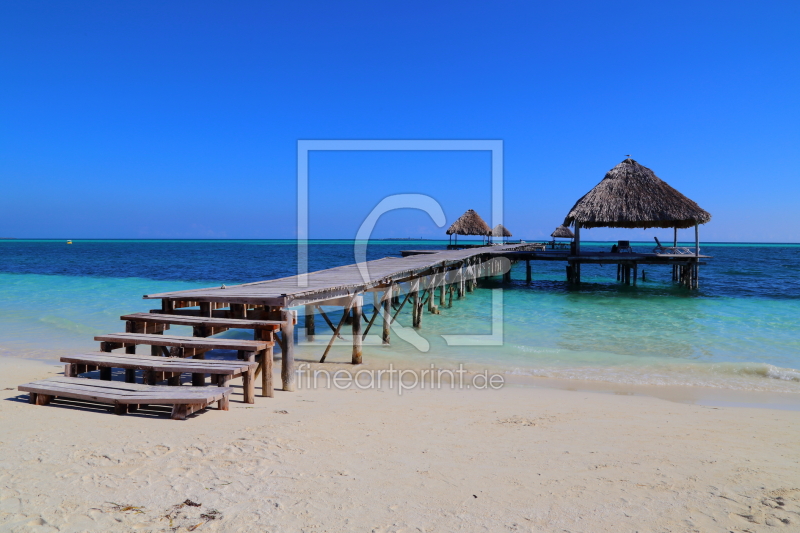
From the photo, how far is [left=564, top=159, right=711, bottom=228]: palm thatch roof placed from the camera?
19.1 meters

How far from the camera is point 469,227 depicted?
105 feet

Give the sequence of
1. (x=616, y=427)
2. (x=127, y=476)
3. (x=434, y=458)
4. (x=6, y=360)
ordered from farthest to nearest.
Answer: (x=6, y=360) < (x=616, y=427) < (x=434, y=458) < (x=127, y=476)

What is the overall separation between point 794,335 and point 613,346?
16.3ft

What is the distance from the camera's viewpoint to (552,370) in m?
7.75

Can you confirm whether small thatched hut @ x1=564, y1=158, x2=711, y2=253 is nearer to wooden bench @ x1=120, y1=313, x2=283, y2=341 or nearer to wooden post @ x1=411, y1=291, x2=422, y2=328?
wooden post @ x1=411, y1=291, x2=422, y2=328

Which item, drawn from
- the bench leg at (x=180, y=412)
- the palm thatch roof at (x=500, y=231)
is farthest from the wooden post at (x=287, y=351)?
the palm thatch roof at (x=500, y=231)

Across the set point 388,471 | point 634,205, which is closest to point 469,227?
point 634,205

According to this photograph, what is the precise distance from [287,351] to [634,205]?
17825 mm

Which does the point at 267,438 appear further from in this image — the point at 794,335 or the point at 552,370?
the point at 794,335

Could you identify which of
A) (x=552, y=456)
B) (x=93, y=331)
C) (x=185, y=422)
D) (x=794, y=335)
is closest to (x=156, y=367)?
(x=185, y=422)

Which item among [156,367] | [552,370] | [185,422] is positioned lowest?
[552,370]

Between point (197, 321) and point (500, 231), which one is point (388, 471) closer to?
point (197, 321)

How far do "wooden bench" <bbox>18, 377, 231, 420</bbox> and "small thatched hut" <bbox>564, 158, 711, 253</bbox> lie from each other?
18100 mm

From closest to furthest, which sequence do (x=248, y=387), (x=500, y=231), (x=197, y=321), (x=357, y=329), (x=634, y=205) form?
(x=248, y=387)
(x=197, y=321)
(x=357, y=329)
(x=634, y=205)
(x=500, y=231)
